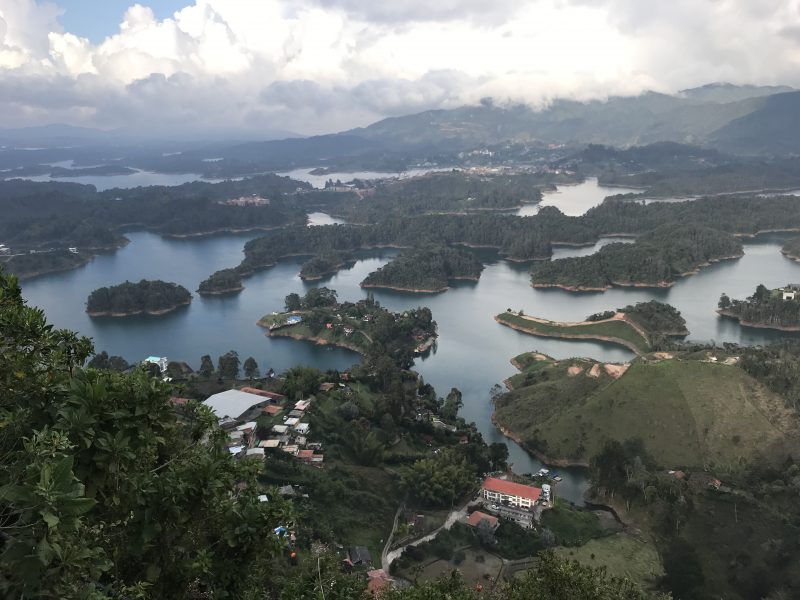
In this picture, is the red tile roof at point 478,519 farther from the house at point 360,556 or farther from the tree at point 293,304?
the tree at point 293,304

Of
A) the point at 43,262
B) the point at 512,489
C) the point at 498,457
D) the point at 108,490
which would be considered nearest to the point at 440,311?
the point at 498,457

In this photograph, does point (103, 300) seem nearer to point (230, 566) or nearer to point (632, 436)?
point (632, 436)

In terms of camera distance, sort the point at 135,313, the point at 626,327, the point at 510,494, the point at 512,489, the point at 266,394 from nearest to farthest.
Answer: the point at 510,494 → the point at 512,489 → the point at 266,394 → the point at 626,327 → the point at 135,313

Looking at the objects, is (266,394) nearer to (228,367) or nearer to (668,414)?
(228,367)

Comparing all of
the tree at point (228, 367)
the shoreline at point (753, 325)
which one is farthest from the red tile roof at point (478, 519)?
the shoreline at point (753, 325)

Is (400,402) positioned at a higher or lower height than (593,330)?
higher

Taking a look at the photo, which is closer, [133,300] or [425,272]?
[133,300]

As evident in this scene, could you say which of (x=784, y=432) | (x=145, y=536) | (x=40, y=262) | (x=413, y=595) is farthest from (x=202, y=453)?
(x=40, y=262)
